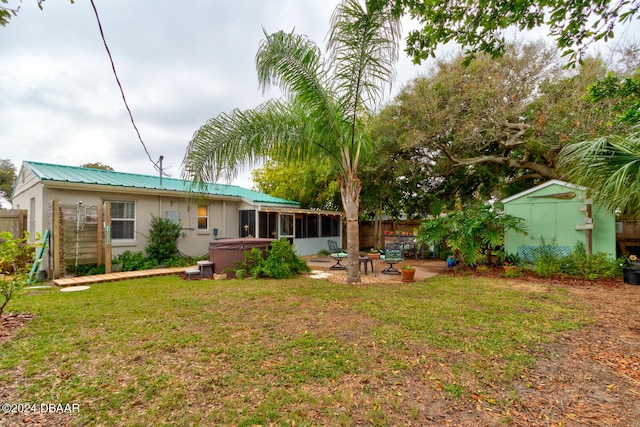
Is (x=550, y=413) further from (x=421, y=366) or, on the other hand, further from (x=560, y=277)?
(x=560, y=277)

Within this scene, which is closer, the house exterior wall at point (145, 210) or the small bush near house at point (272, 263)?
the small bush near house at point (272, 263)

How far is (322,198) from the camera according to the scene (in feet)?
54.5

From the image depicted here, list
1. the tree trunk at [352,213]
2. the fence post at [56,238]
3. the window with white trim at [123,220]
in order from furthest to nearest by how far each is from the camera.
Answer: the window with white trim at [123,220]
the fence post at [56,238]
the tree trunk at [352,213]

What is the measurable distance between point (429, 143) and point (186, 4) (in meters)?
9.01

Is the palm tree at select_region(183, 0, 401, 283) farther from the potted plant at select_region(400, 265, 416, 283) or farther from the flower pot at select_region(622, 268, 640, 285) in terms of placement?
the flower pot at select_region(622, 268, 640, 285)

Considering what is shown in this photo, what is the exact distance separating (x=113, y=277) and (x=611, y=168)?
996 cm

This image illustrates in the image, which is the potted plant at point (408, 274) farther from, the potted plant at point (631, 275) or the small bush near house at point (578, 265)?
the potted plant at point (631, 275)

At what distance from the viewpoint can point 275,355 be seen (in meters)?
3.24

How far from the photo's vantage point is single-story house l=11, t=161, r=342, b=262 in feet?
27.0

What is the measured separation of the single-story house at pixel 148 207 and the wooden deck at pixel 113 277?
5.12ft

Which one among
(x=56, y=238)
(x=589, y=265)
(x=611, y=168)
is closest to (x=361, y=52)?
(x=611, y=168)

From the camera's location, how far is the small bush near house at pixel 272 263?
313 inches

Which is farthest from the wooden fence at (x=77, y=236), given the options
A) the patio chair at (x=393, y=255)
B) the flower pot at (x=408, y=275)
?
the flower pot at (x=408, y=275)

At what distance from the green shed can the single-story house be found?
815 cm
